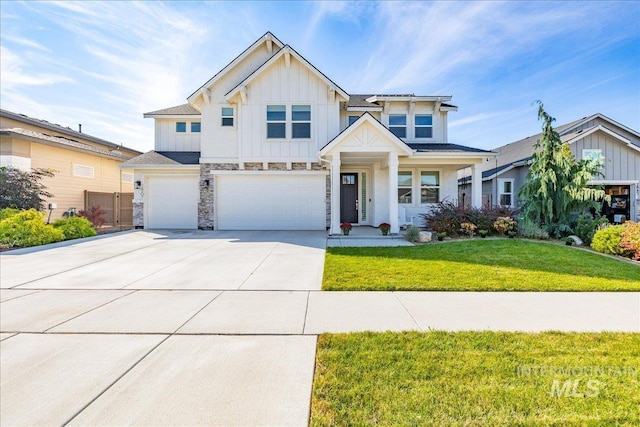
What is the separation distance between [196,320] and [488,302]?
428 centimetres

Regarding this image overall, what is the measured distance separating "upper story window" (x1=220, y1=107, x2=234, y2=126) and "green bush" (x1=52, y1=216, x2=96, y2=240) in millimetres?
7104

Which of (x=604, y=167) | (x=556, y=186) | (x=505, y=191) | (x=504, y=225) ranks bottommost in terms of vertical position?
(x=504, y=225)

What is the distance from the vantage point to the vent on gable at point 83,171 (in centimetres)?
1645

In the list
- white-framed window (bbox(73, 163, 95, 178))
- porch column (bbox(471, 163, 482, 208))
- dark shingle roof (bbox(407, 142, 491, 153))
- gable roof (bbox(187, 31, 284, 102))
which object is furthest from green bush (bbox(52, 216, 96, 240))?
porch column (bbox(471, 163, 482, 208))

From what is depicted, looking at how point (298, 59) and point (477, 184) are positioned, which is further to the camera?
point (298, 59)

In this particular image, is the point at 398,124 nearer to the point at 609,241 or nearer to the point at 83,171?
the point at 609,241

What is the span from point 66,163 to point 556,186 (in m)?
23.0

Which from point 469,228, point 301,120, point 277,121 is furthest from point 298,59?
point 469,228

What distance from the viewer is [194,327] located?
144 inches

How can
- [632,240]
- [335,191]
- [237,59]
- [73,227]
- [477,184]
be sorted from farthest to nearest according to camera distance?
[237,59]
[477,184]
[335,191]
[73,227]
[632,240]

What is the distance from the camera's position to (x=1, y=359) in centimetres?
292

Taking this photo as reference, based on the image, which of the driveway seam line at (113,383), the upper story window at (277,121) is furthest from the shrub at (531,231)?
the driveway seam line at (113,383)

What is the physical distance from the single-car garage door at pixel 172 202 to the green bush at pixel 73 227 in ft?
9.46

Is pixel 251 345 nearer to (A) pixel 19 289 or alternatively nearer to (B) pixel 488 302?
(B) pixel 488 302
